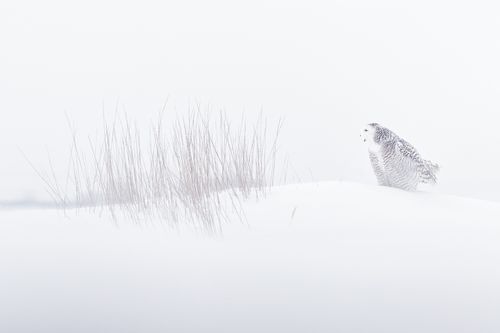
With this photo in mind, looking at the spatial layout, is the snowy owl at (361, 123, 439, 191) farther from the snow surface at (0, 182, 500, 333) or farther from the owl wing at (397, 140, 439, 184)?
the snow surface at (0, 182, 500, 333)

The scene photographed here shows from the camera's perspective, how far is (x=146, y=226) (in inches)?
135

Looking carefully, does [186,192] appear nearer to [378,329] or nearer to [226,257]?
[226,257]

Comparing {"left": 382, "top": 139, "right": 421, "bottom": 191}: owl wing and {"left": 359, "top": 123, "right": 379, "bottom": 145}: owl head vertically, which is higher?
{"left": 359, "top": 123, "right": 379, "bottom": 145}: owl head

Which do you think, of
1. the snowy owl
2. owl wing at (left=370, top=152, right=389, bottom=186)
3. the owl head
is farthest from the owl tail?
the owl head

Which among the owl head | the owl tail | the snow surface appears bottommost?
the snow surface

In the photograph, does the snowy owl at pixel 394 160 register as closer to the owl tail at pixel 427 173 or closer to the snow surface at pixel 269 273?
the owl tail at pixel 427 173

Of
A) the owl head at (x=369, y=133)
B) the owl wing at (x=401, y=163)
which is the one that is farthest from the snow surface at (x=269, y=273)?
the owl head at (x=369, y=133)

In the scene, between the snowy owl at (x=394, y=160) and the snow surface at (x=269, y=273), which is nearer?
the snow surface at (x=269, y=273)

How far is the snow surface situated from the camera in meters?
2.67

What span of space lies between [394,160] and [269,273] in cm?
121

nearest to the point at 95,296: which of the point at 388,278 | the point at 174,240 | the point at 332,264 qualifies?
the point at 174,240

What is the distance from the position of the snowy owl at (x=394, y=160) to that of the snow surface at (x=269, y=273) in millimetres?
230

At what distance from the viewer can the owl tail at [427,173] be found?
3.83m

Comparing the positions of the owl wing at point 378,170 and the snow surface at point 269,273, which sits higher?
the owl wing at point 378,170
